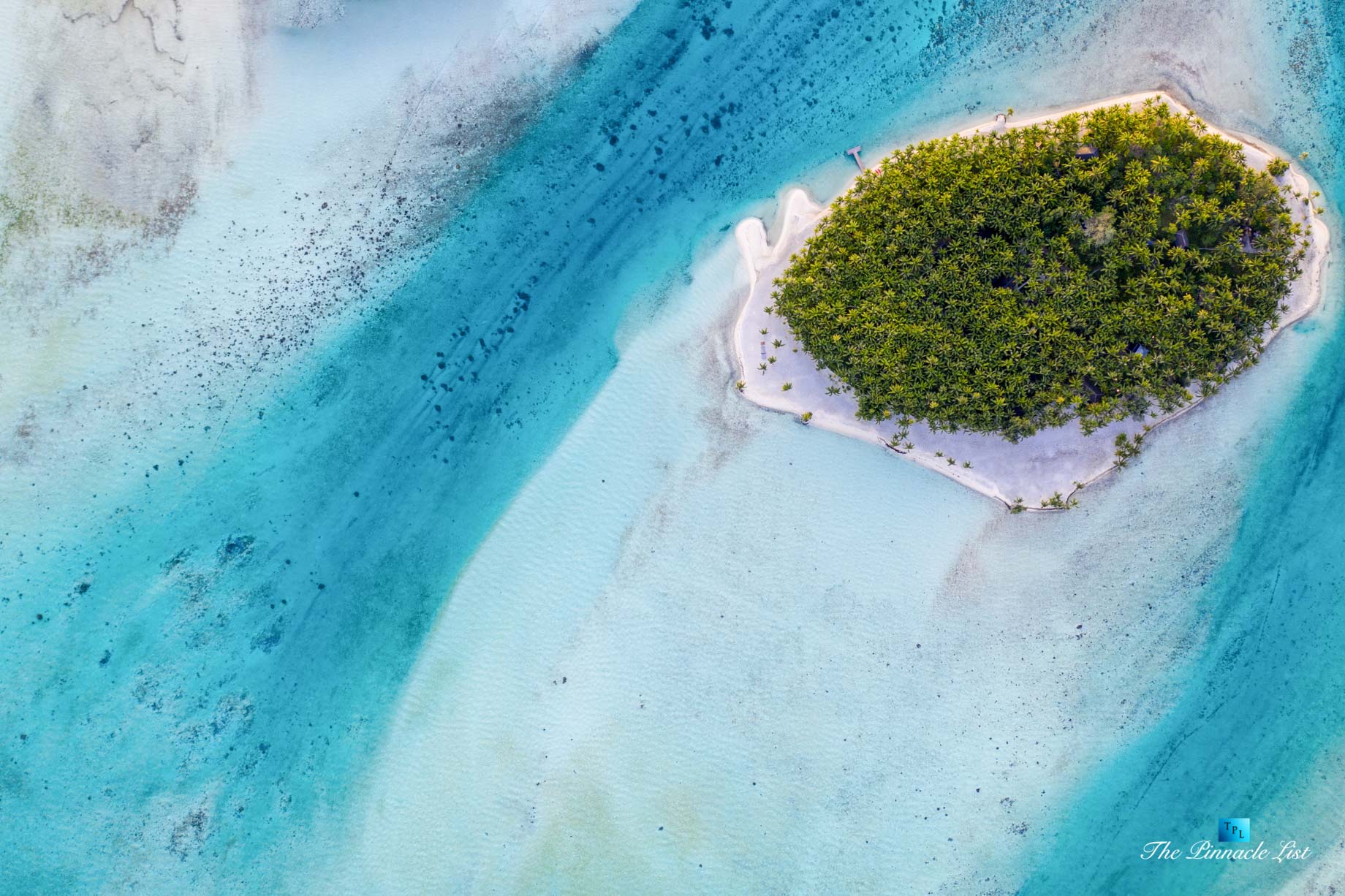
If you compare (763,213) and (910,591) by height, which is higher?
(763,213)

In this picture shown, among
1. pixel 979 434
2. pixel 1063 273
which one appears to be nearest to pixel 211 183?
pixel 979 434

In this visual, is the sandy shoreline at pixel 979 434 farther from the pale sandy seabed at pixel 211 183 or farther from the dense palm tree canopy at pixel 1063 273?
the pale sandy seabed at pixel 211 183

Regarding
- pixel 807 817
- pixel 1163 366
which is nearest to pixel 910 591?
pixel 807 817

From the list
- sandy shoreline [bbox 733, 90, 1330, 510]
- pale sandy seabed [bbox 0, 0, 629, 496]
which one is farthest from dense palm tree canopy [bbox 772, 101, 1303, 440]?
pale sandy seabed [bbox 0, 0, 629, 496]

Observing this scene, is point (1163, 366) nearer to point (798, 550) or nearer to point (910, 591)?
point (910, 591)

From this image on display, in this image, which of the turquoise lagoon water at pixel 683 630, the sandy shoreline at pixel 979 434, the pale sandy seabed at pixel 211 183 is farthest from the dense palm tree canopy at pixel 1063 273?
the pale sandy seabed at pixel 211 183
